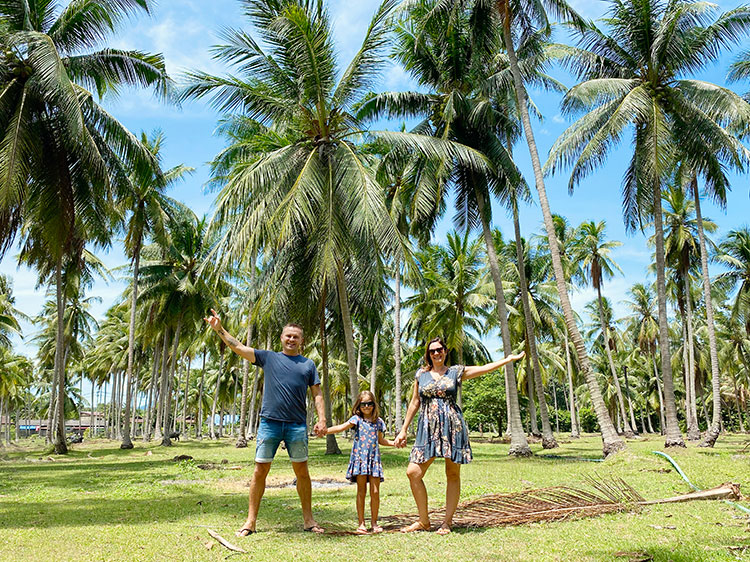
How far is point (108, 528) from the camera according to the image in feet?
19.1

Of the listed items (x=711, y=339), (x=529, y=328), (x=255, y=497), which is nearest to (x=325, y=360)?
(x=529, y=328)

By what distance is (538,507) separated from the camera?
600cm

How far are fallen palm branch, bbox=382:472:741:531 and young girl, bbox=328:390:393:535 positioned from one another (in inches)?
12.6

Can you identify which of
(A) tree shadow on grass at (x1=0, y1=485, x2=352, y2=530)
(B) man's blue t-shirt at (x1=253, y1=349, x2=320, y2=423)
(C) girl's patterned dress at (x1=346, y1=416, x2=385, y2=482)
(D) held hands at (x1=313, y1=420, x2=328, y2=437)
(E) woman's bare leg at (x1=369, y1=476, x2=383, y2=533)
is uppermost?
(B) man's blue t-shirt at (x1=253, y1=349, x2=320, y2=423)

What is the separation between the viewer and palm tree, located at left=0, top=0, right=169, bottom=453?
37.9 ft

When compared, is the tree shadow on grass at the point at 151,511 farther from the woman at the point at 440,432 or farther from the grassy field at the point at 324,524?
the woman at the point at 440,432

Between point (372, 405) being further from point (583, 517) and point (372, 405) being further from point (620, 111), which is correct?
point (620, 111)

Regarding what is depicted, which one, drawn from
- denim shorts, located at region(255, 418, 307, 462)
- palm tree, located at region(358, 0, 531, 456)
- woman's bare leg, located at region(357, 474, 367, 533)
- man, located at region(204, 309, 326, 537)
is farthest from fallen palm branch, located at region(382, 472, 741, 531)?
palm tree, located at region(358, 0, 531, 456)

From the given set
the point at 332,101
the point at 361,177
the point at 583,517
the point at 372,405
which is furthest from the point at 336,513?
the point at 332,101

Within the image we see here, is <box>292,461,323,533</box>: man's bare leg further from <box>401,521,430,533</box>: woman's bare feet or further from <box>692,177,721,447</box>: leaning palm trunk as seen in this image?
<box>692,177,721,447</box>: leaning palm trunk

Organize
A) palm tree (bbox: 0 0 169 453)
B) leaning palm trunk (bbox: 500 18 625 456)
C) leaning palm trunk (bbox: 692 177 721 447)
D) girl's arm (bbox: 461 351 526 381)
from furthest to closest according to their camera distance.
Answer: leaning palm trunk (bbox: 692 177 721 447), leaning palm trunk (bbox: 500 18 625 456), palm tree (bbox: 0 0 169 453), girl's arm (bbox: 461 351 526 381)

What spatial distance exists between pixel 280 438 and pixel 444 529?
73.0 inches

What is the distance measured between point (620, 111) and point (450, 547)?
14.5 m

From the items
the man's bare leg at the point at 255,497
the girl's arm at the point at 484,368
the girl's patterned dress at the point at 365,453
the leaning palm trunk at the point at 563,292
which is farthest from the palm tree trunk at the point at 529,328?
the man's bare leg at the point at 255,497
